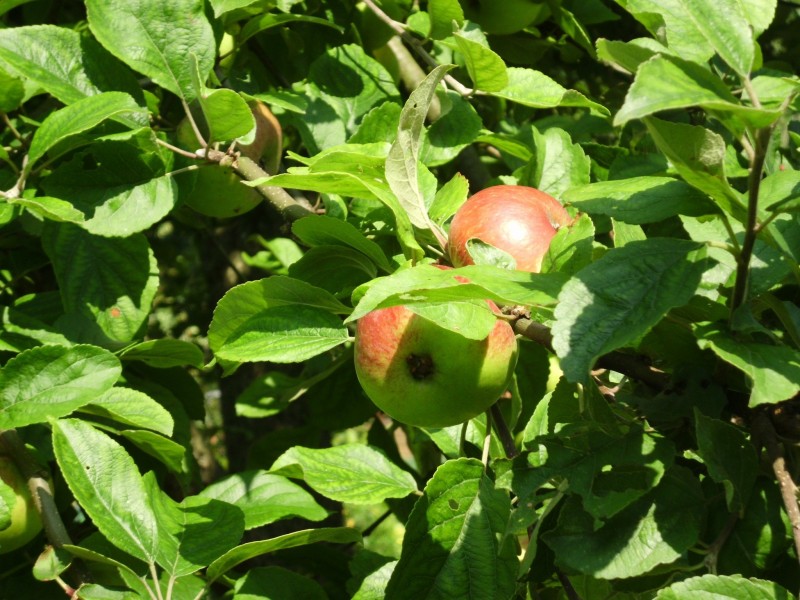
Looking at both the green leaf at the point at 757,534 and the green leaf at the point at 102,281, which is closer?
the green leaf at the point at 757,534

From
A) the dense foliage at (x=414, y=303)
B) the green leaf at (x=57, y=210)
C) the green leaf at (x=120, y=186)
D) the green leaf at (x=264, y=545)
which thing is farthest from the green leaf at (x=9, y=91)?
the green leaf at (x=264, y=545)

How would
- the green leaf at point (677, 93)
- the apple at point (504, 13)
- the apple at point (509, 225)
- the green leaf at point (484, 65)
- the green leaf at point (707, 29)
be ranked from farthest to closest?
the apple at point (504, 13) < the green leaf at point (484, 65) < the apple at point (509, 225) < the green leaf at point (707, 29) < the green leaf at point (677, 93)

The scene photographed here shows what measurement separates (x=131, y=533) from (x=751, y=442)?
29.1 inches

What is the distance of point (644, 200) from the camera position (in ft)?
2.85


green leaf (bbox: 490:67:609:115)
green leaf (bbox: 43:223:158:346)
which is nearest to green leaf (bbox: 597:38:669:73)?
green leaf (bbox: 490:67:609:115)

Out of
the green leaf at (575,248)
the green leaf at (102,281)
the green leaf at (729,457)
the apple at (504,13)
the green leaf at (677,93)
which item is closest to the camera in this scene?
the green leaf at (677,93)

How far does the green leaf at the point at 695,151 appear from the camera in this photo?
765mm

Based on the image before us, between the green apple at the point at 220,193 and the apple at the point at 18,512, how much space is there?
1.68ft

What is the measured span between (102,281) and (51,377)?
303 millimetres

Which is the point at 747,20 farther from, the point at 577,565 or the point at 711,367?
the point at 577,565

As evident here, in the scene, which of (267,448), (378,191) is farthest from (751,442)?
(267,448)

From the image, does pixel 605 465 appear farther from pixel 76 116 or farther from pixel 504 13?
pixel 504 13

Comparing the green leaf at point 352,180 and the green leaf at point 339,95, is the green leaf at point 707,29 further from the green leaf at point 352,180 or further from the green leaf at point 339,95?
the green leaf at point 339,95

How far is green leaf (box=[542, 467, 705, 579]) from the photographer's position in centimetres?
85
